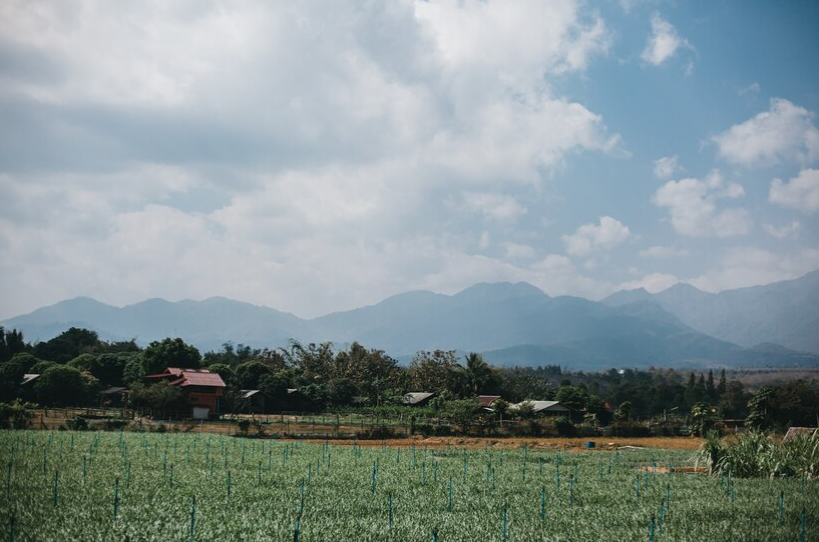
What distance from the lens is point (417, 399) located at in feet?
310

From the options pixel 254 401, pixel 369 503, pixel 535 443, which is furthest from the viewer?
pixel 254 401

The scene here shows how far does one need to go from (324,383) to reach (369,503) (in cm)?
7775

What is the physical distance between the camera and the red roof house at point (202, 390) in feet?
238

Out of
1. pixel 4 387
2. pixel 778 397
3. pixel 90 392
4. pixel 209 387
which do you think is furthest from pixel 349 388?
pixel 778 397

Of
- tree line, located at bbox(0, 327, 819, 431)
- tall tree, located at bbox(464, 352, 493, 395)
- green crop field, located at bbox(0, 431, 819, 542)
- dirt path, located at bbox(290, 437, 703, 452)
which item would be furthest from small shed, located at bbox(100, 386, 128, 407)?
green crop field, located at bbox(0, 431, 819, 542)

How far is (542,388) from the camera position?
470 feet

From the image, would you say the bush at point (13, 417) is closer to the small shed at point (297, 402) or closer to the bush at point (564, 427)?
the small shed at point (297, 402)

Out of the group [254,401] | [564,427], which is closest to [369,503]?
[564,427]

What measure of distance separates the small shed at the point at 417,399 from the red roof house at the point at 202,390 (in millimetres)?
27487

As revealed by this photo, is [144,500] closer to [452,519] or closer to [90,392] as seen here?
[452,519]

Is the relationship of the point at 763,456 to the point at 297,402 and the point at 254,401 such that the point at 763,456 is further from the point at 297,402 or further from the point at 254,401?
the point at 297,402

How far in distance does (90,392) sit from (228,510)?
7241 centimetres

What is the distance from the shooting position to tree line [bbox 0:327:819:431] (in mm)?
69250

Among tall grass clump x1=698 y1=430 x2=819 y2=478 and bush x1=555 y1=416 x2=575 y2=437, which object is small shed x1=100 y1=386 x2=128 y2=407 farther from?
tall grass clump x1=698 y1=430 x2=819 y2=478
